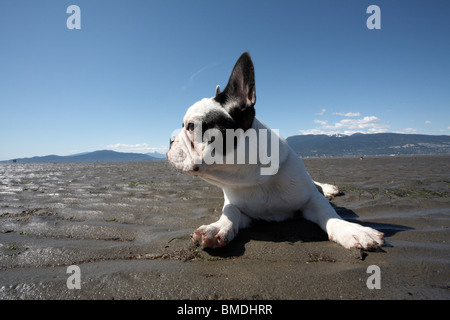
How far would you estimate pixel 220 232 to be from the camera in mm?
2662

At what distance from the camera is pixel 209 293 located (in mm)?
1780

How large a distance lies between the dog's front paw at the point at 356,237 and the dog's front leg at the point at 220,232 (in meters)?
1.19

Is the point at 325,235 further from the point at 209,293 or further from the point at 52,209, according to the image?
the point at 52,209

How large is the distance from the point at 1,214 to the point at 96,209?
1636mm

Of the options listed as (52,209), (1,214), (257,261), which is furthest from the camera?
(52,209)

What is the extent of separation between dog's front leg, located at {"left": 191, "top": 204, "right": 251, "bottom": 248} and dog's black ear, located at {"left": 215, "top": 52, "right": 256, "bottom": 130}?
1.21m

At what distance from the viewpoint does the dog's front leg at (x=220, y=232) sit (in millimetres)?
2559

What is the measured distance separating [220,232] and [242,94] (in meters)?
1.71

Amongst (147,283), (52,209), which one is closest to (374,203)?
(147,283)

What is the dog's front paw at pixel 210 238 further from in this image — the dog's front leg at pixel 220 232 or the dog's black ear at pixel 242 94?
the dog's black ear at pixel 242 94

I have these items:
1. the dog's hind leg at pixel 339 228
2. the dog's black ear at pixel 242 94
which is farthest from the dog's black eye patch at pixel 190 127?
the dog's hind leg at pixel 339 228

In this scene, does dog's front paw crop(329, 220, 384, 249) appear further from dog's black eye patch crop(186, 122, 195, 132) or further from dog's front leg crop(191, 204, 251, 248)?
dog's black eye patch crop(186, 122, 195, 132)

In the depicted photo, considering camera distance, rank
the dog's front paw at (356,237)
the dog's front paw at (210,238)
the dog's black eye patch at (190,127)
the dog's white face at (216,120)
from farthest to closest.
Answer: the dog's black eye patch at (190,127) < the dog's white face at (216,120) < the dog's front paw at (210,238) < the dog's front paw at (356,237)

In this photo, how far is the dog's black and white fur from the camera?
2.64 metres
